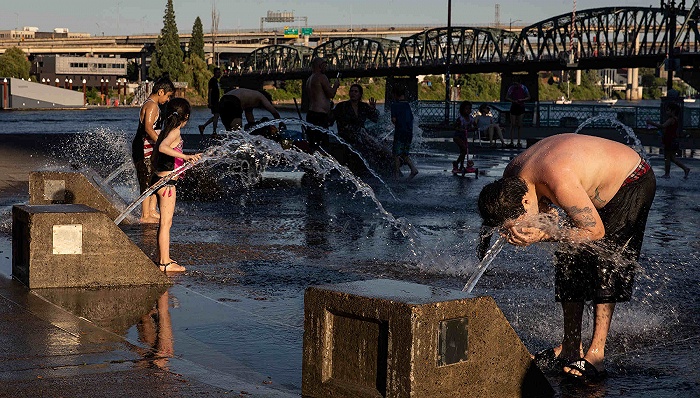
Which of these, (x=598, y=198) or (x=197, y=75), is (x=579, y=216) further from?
(x=197, y=75)

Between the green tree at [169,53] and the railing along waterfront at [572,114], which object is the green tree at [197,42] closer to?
the green tree at [169,53]

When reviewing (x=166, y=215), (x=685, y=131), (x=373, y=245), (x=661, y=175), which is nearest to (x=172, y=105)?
(x=166, y=215)

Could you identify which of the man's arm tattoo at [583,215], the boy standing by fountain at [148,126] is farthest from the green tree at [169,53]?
the man's arm tattoo at [583,215]

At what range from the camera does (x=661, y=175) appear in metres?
21.2

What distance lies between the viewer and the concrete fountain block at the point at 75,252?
8.16m

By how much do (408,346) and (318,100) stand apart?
1499cm

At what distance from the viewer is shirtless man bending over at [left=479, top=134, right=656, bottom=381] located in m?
5.63

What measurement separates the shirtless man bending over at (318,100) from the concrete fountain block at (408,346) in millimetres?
14100

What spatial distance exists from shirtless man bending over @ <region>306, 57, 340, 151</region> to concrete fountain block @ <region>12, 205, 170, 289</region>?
438 inches

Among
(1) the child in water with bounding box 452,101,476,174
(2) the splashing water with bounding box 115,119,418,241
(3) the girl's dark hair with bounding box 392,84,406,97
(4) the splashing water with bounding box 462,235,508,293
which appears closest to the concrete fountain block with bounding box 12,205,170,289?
(4) the splashing water with bounding box 462,235,508,293

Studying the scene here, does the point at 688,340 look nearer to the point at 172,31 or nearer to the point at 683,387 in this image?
the point at 683,387

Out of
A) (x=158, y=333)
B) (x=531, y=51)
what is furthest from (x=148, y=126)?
(x=531, y=51)

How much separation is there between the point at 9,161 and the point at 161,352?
17.7 metres

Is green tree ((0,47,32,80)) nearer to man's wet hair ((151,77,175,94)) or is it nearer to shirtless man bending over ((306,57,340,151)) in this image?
shirtless man bending over ((306,57,340,151))
